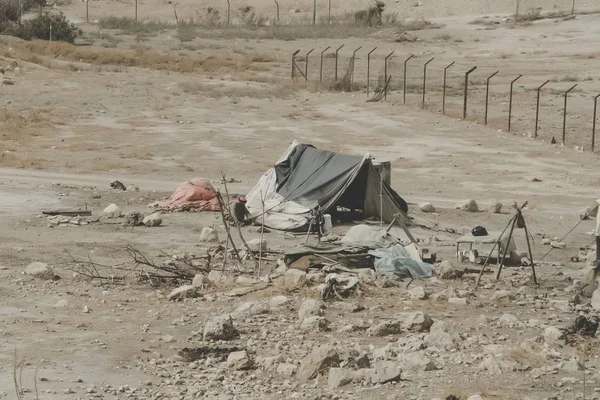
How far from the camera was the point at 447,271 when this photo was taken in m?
16.3

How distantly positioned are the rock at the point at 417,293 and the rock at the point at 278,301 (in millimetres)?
1506

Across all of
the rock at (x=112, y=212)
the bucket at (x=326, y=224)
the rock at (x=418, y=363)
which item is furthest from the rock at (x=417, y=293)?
the rock at (x=112, y=212)

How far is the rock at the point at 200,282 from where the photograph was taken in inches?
608

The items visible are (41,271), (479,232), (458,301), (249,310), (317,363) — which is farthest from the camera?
(479,232)

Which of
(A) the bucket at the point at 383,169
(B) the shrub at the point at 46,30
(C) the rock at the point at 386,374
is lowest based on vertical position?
(C) the rock at the point at 386,374

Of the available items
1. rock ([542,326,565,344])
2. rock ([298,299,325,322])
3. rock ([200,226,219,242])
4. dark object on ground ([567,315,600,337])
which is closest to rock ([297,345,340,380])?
rock ([298,299,325,322])

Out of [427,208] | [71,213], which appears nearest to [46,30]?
[71,213]

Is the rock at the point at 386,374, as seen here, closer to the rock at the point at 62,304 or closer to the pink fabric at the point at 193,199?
the rock at the point at 62,304

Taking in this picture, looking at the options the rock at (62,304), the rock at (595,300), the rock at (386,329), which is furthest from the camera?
→ the rock at (62,304)

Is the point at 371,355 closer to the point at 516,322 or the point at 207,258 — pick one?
the point at 516,322

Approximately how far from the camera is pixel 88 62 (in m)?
46.5

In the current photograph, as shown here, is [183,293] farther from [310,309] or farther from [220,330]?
[220,330]

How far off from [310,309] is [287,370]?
219cm

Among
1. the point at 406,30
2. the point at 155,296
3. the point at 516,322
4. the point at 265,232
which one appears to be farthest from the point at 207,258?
the point at 406,30
